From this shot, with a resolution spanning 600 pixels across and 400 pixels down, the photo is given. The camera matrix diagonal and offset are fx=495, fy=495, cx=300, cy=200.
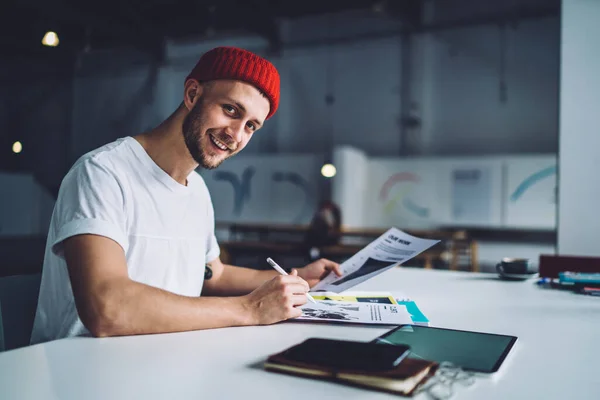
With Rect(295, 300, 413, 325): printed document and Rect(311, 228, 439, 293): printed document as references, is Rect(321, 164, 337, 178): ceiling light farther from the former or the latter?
Rect(295, 300, 413, 325): printed document

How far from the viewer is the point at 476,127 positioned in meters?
7.12

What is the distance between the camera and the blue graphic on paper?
778 cm

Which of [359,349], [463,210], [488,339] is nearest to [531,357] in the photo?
[488,339]

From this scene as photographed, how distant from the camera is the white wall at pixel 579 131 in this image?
233 centimetres

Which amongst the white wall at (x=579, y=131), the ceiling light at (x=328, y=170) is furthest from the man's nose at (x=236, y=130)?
the ceiling light at (x=328, y=170)

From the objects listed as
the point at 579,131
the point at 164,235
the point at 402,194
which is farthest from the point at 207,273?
the point at 402,194

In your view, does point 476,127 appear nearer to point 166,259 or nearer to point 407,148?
point 407,148

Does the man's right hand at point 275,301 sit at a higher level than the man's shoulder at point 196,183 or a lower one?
lower

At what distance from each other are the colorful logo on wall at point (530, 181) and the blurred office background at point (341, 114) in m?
0.02

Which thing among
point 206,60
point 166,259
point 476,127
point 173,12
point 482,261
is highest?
point 173,12

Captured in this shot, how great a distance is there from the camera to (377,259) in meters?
1.33

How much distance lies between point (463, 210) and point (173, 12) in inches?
199

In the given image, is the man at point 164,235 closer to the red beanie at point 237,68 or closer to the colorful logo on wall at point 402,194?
the red beanie at point 237,68

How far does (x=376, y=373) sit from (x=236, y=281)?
94 cm
